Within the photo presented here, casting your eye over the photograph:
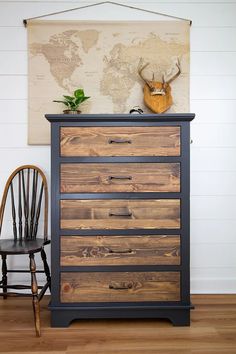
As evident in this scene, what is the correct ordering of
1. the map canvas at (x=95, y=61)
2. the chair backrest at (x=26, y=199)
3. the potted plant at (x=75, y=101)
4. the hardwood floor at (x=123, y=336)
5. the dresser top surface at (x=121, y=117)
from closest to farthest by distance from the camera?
the hardwood floor at (x=123, y=336) < the dresser top surface at (x=121, y=117) < the potted plant at (x=75, y=101) < the chair backrest at (x=26, y=199) < the map canvas at (x=95, y=61)

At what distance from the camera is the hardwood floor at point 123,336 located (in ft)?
5.80

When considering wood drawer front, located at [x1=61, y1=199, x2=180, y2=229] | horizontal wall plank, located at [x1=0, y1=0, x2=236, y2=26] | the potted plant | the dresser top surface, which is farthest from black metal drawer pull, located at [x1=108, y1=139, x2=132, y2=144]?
horizontal wall plank, located at [x1=0, y1=0, x2=236, y2=26]

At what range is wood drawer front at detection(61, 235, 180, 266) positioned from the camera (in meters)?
2.00

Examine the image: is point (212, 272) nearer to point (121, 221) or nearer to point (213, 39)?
point (121, 221)

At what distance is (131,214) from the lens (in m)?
2.01

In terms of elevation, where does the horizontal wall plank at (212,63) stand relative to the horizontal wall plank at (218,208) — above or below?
above

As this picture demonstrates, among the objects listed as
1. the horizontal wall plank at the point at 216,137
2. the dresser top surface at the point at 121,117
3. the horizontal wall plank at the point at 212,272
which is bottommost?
the horizontal wall plank at the point at 212,272

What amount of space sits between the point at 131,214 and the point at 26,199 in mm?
903

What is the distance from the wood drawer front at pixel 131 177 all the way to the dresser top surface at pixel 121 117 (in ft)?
0.85

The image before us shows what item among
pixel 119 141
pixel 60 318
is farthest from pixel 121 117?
pixel 60 318

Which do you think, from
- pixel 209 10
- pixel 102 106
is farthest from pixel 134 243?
pixel 209 10

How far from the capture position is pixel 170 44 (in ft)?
8.41

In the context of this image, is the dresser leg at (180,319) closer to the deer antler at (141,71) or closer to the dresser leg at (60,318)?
the dresser leg at (60,318)

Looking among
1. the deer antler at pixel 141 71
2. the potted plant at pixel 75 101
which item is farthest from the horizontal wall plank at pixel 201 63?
the potted plant at pixel 75 101
